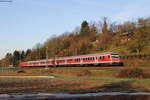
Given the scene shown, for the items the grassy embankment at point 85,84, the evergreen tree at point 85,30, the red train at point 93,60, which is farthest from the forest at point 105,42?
the grassy embankment at point 85,84

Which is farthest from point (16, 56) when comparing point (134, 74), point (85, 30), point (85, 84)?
point (85, 84)

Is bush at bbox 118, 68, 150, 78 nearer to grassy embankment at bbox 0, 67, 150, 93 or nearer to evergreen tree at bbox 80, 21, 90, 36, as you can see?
grassy embankment at bbox 0, 67, 150, 93

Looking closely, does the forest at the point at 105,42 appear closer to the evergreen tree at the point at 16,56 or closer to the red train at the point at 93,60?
the evergreen tree at the point at 16,56

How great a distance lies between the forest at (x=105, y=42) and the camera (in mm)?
69875

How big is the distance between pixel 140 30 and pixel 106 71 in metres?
35.8

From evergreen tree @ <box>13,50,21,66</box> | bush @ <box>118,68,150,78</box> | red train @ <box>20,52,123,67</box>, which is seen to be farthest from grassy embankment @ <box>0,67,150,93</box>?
evergreen tree @ <box>13,50,21,66</box>

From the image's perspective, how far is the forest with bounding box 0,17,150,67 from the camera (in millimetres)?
69875

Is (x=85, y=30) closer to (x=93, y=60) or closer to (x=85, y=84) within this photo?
(x=93, y=60)

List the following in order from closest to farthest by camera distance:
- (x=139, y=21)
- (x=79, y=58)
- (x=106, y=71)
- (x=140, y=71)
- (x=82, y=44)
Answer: (x=140, y=71)
(x=106, y=71)
(x=79, y=58)
(x=139, y=21)
(x=82, y=44)

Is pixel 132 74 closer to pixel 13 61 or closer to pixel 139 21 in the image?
pixel 139 21

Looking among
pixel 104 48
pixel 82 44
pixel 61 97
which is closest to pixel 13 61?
pixel 82 44

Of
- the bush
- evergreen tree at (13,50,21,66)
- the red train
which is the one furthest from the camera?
evergreen tree at (13,50,21,66)

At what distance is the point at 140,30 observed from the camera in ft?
228

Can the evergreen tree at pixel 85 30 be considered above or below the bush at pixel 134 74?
above
